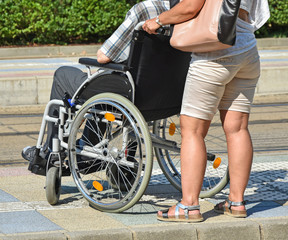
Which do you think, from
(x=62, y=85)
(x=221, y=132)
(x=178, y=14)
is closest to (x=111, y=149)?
(x=62, y=85)

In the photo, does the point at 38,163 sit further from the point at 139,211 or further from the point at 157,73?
the point at 157,73

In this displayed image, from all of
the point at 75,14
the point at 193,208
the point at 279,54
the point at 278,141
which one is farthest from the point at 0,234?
the point at 75,14

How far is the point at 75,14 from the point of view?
1864 centimetres

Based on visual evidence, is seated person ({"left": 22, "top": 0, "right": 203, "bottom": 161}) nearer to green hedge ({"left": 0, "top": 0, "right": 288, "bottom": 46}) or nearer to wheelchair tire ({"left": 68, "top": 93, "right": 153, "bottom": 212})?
wheelchair tire ({"left": 68, "top": 93, "right": 153, "bottom": 212})

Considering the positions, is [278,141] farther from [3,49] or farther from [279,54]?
[3,49]

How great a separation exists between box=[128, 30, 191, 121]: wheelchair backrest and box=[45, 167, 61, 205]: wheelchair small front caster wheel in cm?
75

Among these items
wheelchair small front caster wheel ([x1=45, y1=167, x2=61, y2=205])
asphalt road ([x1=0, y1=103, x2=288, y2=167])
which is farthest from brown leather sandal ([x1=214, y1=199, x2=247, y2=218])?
asphalt road ([x1=0, y1=103, x2=288, y2=167])

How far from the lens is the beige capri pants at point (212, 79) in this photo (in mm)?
4188

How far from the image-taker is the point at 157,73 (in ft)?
14.9

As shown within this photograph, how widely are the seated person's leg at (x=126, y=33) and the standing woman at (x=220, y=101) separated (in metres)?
0.21

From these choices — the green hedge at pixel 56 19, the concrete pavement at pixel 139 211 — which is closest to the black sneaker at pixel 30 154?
the concrete pavement at pixel 139 211

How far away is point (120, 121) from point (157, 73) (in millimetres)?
407

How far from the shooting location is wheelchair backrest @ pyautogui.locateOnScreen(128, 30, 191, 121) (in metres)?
4.43

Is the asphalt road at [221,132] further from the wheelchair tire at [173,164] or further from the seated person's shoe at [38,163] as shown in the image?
the seated person's shoe at [38,163]
